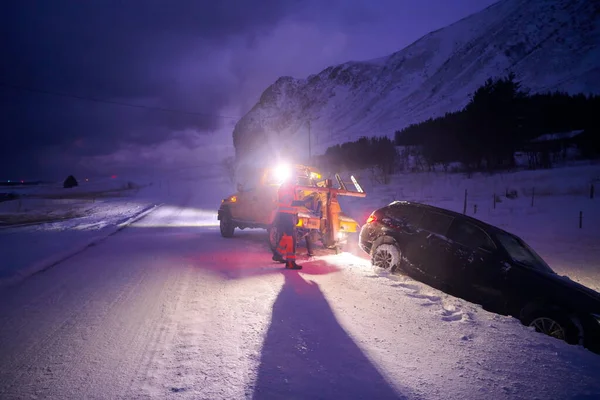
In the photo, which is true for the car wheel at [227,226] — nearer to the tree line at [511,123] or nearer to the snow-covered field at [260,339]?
the snow-covered field at [260,339]

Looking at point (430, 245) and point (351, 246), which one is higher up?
point (430, 245)

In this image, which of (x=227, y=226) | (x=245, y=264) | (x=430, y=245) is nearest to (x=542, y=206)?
(x=430, y=245)

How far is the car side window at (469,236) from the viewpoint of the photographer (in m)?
5.53

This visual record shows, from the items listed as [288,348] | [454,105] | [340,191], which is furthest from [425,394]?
[454,105]

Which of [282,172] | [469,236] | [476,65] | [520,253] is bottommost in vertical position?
[520,253]

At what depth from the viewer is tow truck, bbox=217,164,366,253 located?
8.61 m

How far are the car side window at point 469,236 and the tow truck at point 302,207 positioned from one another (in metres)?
3.01

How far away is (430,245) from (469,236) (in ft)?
2.23

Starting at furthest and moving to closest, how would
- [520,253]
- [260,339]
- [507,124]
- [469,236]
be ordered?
1. [507,124]
2. [469,236]
3. [520,253]
4. [260,339]

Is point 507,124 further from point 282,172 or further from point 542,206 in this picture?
point 282,172

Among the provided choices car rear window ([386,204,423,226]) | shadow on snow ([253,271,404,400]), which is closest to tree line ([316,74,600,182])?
car rear window ([386,204,423,226])

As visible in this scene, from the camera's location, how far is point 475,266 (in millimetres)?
5410

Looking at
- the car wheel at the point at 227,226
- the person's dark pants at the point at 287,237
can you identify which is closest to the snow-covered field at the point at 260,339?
the person's dark pants at the point at 287,237

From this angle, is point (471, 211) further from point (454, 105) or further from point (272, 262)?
point (454, 105)
